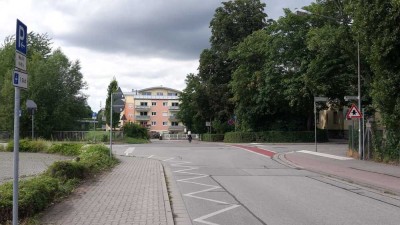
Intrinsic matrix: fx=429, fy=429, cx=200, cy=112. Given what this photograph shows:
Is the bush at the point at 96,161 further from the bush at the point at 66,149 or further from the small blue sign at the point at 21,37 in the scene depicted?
the small blue sign at the point at 21,37

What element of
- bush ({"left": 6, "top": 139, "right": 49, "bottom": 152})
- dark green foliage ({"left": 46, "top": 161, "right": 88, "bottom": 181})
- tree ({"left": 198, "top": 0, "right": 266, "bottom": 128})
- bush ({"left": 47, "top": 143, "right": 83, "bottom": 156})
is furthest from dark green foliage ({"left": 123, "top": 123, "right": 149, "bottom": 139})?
dark green foliage ({"left": 46, "top": 161, "right": 88, "bottom": 181})

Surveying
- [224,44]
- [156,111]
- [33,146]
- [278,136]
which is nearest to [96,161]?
[33,146]

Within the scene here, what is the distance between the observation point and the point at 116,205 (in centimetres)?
912

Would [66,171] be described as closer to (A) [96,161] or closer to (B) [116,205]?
(B) [116,205]

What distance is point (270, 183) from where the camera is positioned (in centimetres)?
1391

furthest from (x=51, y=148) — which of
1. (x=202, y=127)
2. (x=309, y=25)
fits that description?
(x=202, y=127)

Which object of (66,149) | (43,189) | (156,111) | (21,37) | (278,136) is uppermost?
(156,111)

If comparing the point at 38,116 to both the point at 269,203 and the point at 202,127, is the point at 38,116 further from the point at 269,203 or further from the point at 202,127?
the point at 269,203

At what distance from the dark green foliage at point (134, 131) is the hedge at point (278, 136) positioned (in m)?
11.8

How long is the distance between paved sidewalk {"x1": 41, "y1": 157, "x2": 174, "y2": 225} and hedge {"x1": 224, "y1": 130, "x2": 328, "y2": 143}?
115 feet

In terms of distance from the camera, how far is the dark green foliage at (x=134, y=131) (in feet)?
173

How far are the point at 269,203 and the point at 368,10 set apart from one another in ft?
45.9

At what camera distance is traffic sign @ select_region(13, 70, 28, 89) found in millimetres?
5540

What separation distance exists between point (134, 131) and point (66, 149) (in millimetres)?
26267
